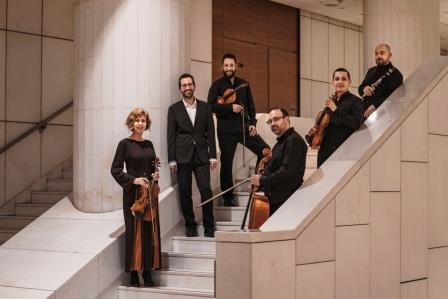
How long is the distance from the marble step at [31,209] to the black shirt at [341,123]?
371 cm

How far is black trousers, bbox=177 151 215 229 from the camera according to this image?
7.04 m

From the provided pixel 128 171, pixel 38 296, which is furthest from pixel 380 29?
pixel 38 296

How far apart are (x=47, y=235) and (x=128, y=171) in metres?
1.17

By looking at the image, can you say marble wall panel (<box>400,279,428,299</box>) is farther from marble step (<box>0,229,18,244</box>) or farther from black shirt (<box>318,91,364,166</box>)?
marble step (<box>0,229,18,244</box>)

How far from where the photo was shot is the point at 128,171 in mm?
6504

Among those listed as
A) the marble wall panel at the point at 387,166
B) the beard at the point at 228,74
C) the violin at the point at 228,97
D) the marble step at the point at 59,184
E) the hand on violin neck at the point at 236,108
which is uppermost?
the beard at the point at 228,74

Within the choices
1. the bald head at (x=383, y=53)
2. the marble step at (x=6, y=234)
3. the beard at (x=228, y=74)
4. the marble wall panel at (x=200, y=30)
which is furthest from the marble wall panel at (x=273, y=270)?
the marble step at (x=6, y=234)

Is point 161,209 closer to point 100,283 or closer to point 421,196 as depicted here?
point 100,283

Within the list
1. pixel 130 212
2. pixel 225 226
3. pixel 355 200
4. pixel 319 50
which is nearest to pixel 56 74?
pixel 225 226

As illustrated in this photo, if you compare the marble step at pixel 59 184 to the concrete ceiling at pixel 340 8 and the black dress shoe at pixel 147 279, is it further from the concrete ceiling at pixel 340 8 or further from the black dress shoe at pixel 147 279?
the concrete ceiling at pixel 340 8

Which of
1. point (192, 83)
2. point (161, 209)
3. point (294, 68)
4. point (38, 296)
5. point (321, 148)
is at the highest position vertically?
point (294, 68)

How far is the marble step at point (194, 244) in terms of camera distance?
6.89 m

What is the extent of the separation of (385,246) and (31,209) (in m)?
4.49

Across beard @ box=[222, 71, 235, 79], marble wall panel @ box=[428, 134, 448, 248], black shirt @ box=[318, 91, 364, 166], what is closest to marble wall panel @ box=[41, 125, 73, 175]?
beard @ box=[222, 71, 235, 79]
